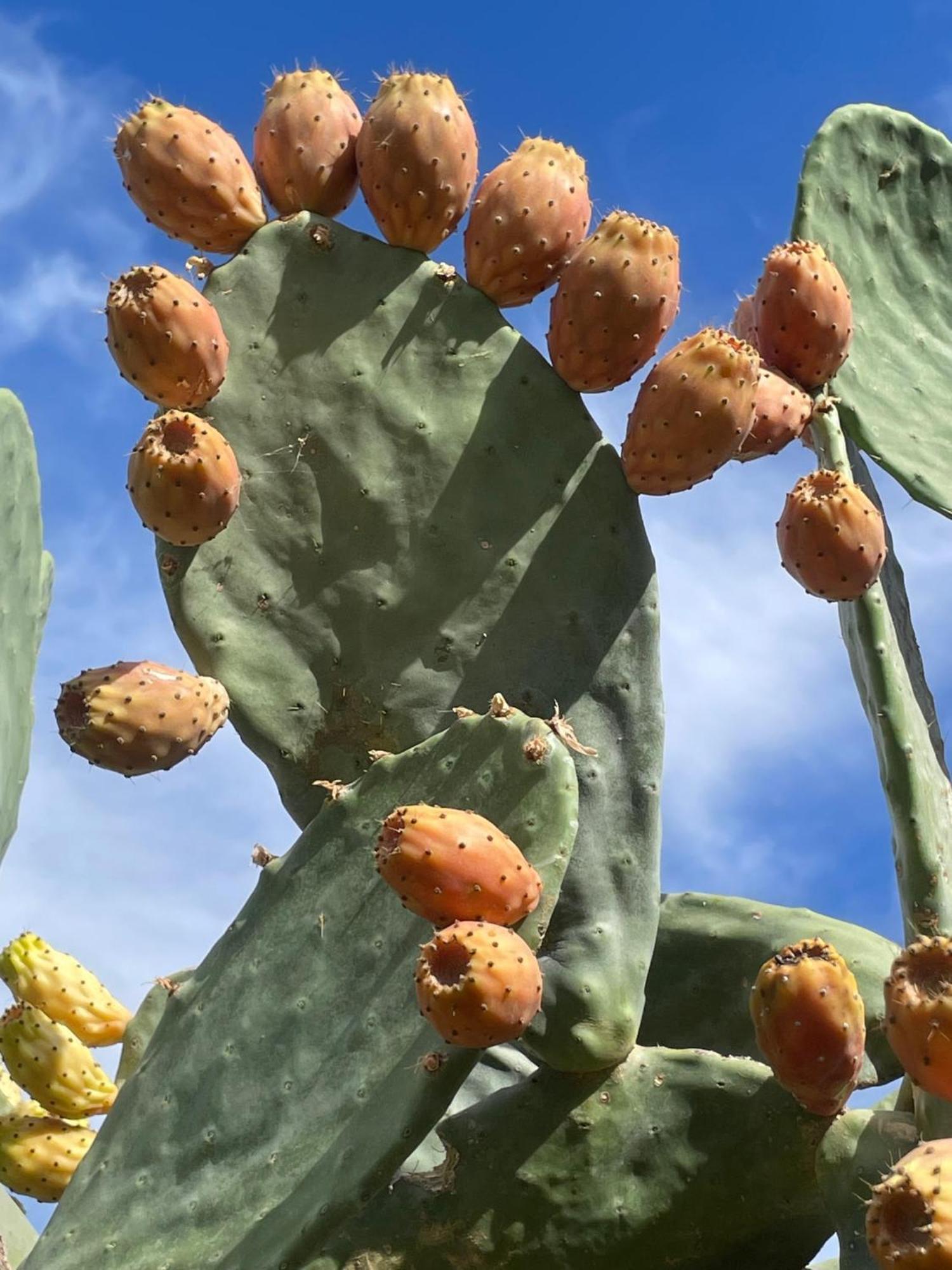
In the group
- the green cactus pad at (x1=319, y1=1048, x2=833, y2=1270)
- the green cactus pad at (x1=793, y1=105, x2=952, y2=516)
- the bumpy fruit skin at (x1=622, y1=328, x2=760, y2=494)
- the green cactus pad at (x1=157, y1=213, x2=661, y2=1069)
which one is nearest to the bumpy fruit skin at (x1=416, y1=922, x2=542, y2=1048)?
the green cactus pad at (x1=157, y1=213, x2=661, y2=1069)

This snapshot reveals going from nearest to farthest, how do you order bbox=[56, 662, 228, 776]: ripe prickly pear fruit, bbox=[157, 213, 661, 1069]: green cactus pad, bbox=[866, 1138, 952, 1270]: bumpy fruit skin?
bbox=[866, 1138, 952, 1270]: bumpy fruit skin, bbox=[56, 662, 228, 776]: ripe prickly pear fruit, bbox=[157, 213, 661, 1069]: green cactus pad

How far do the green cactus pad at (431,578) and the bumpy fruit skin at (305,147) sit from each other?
21cm

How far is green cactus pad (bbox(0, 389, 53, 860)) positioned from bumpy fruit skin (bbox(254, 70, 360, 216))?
535 millimetres

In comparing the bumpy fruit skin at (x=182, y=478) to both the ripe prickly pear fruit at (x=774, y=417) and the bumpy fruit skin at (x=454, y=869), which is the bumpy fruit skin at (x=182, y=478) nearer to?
the bumpy fruit skin at (x=454, y=869)

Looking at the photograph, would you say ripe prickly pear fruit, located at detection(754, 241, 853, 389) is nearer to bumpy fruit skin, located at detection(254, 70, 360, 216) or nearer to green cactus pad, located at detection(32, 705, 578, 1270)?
bumpy fruit skin, located at detection(254, 70, 360, 216)

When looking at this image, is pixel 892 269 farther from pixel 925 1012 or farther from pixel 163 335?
pixel 925 1012

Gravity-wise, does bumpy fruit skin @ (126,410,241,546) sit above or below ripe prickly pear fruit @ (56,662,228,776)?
above

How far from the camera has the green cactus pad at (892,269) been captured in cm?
292

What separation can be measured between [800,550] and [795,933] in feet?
2.17

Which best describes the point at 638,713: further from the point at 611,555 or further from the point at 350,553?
the point at 350,553

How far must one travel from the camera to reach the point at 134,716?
2068 millimetres

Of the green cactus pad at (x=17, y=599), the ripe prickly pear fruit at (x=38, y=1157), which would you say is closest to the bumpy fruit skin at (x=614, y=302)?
the green cactus pad at (x=17, y=599)

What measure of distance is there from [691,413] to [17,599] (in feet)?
3.30

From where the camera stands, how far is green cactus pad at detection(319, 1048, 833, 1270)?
222 centimetres
